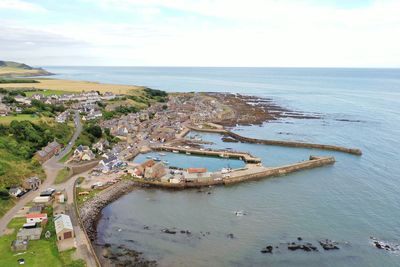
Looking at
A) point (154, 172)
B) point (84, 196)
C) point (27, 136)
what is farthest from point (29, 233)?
point (27, 136)

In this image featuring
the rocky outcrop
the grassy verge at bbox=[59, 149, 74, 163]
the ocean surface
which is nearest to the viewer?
the ocean surface

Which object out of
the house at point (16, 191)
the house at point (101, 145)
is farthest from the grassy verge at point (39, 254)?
the house at point (101, 145)

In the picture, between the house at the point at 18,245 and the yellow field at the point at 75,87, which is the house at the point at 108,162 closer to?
the house at the point at 18,245

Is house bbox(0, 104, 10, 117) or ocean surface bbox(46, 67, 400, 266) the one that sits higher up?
house bbox(0, 104, 10, 117)

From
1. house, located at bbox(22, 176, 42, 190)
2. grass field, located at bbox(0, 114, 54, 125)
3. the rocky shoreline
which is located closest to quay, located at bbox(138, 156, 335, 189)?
house, located at bbox(22, 176, 42, 190)

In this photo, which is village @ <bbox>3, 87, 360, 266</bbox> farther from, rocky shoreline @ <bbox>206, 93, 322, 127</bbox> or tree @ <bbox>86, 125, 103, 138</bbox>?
rocky shoreline @ <bbox>206, 93, 322, 127</bbox>

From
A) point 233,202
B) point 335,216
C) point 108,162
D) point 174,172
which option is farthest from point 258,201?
point 108,162

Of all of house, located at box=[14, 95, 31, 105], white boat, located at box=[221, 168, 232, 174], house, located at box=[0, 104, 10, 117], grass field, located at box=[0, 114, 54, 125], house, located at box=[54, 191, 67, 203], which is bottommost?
house, located at box=[54, 191, 67, 203]
